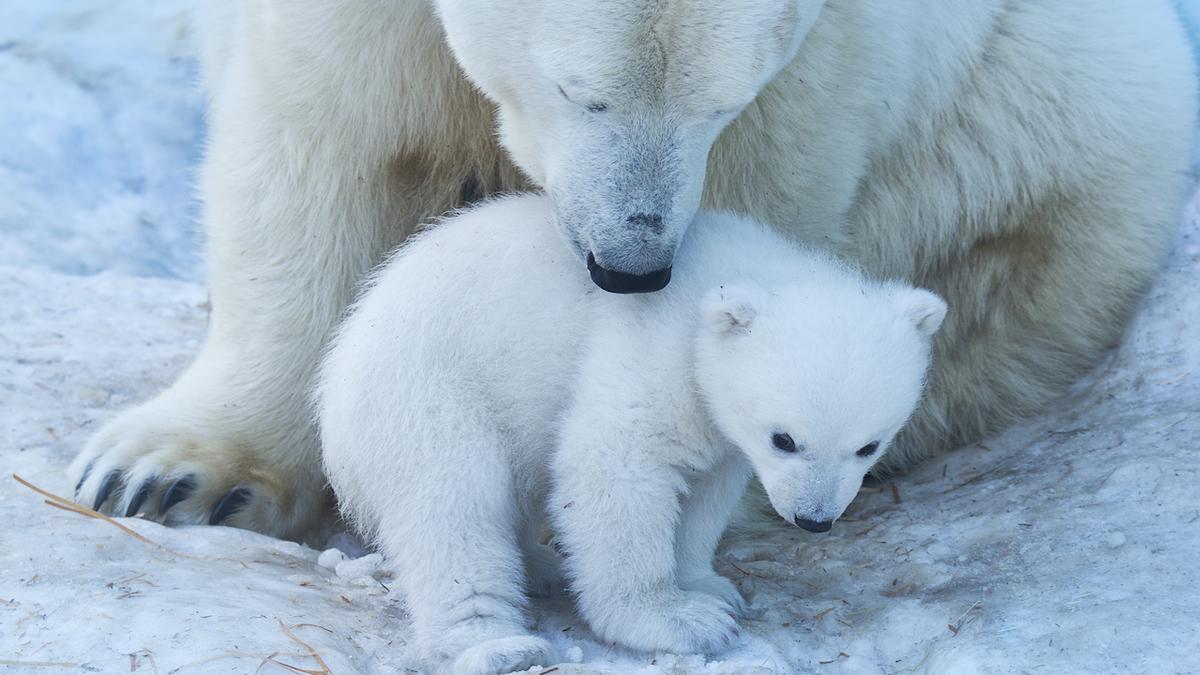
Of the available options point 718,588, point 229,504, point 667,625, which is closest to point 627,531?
point 667,625

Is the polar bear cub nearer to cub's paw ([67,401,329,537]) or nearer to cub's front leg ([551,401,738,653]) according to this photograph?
cub's front leg ([551,401,738,653])

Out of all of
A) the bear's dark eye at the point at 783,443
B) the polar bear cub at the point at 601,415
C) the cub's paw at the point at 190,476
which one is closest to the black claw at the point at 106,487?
the cub's paw at the point at 190,476

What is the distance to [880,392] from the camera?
2115mm

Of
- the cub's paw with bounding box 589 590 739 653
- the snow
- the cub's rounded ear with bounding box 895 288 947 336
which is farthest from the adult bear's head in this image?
the snow

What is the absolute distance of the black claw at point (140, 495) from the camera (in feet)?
9.37

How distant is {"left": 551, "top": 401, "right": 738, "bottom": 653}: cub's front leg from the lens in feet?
7.25

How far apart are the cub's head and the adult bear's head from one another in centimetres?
16

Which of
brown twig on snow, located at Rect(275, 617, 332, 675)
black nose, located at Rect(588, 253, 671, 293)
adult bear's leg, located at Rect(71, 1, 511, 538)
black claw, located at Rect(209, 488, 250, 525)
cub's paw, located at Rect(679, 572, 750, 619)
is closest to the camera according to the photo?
brown twig on snow, located at Rect(275, 617, 332, 675)

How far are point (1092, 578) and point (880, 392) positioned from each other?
22.4 inches

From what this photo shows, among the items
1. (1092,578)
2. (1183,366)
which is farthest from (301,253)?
(1183,366)

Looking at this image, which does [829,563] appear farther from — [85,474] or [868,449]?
[85,474]

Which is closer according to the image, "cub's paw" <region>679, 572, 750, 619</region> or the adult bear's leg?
"cub's paw" <region>679, 572, 750, 619</region>

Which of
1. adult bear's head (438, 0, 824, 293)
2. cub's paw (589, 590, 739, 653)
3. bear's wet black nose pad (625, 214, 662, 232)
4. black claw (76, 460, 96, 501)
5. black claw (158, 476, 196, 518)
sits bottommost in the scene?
black claw (158, 476, 196, 518)

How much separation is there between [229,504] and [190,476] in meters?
0.10
